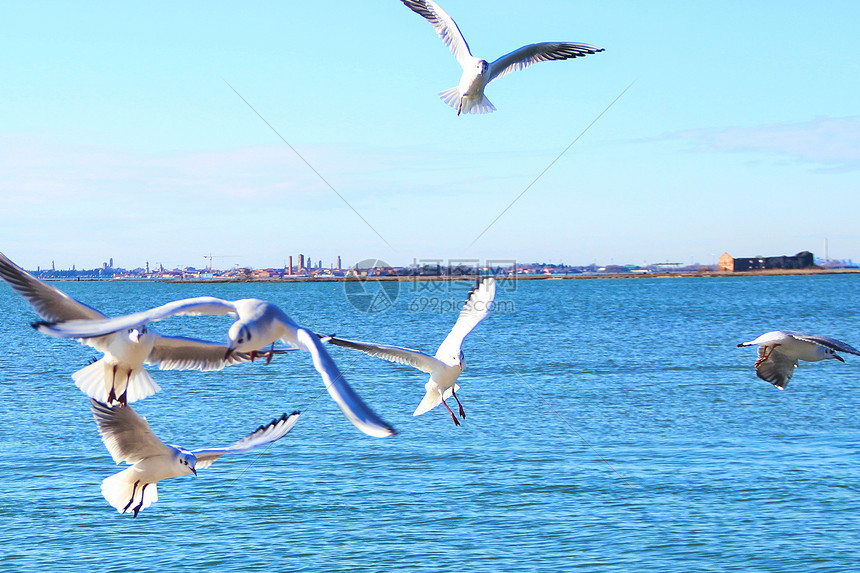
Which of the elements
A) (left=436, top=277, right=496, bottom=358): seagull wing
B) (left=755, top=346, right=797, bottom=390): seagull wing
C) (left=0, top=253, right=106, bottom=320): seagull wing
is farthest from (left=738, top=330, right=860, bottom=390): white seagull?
(left=0, top=253, right=106, bottom=320): seagull wing

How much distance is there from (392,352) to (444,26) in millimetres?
7304

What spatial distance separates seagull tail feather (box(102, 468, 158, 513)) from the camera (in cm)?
1098

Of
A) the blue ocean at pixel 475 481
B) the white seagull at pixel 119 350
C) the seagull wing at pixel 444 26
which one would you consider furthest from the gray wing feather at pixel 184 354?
the blue ocean at pixel 475 481

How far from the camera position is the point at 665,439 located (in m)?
30.7

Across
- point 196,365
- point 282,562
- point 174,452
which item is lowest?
point 282,562

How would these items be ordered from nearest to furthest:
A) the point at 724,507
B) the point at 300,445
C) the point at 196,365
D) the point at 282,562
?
the point at 196,365 < the point at 282,562 < the point at 724,507 < the point at 300,445

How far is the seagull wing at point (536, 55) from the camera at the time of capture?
48.9 ft

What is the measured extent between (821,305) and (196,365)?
119247mm

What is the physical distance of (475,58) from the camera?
47.2ft

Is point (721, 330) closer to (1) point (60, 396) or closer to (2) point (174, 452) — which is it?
(1) point (60, 396)

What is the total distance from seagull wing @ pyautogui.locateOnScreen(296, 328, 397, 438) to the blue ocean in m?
12.6

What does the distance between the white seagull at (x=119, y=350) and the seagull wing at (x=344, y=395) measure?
2109mm

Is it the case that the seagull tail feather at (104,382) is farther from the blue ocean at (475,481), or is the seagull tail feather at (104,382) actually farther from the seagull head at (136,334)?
the blue ocean at (475,481)

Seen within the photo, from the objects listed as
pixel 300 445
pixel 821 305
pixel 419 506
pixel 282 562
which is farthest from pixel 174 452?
pixel 821 305
